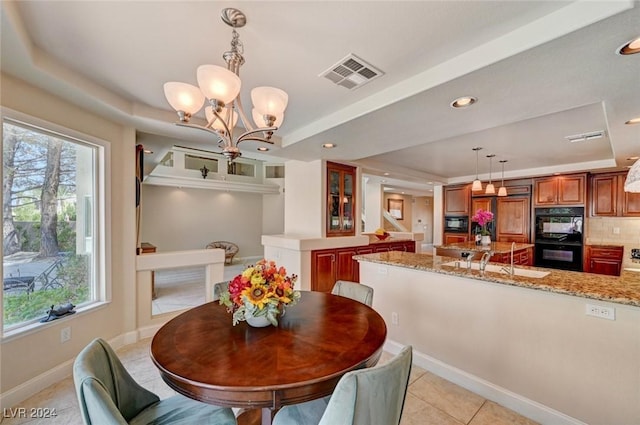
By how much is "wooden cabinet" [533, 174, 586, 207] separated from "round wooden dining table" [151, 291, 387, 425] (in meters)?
5.77

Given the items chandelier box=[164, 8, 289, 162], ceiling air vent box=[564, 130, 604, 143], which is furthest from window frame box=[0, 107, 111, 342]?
ceiling air vent box=[564, 130, 604, 143]

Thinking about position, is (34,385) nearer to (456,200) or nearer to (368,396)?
(368,396)

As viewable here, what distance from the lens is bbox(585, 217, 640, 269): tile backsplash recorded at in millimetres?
4902

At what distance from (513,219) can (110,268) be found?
711 cm

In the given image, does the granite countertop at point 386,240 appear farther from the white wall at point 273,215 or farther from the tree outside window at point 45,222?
the white wall at point 273,215

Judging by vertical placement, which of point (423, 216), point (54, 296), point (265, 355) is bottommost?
point (54, 296)

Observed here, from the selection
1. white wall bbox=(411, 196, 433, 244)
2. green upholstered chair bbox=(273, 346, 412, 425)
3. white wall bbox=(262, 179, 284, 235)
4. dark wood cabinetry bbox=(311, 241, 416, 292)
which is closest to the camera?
green upholstered chair bbox=(273, 346, 412, 425)

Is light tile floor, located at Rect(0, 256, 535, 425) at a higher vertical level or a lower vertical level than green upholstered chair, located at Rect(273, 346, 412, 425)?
lower

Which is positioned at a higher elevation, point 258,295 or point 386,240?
point 258,295

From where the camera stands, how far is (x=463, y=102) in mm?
2131

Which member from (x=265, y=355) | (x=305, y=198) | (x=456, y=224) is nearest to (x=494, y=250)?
(x=456, y=224)

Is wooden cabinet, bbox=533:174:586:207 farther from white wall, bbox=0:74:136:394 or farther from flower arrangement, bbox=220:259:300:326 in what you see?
white wall, bbox=0:74:136:394

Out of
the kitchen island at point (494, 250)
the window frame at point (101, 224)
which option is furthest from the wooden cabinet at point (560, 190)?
the window frame at point (101, 224)

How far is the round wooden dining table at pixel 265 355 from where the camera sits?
3.34ft
